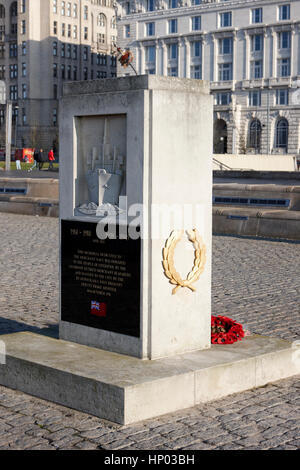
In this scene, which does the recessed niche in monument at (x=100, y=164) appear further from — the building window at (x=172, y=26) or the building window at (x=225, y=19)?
the building window at (x=172, y=26)

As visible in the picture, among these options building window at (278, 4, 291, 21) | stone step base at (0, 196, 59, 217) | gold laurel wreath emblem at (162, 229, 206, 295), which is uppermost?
building window at (278, 4, 291, 21)

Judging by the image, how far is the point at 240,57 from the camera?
100625mm

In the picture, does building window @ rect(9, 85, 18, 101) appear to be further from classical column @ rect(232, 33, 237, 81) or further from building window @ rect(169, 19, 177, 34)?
classical column @ rect(232, 33, 237, 81)

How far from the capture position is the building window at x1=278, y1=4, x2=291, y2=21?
95750 millimetres

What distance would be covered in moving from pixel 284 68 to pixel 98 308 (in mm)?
93838

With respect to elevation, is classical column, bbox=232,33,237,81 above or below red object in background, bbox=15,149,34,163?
above

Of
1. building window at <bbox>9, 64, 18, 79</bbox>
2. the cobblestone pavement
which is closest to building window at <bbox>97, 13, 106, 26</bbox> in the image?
building window at <bbox>9, 64, 18, 79</bbox>

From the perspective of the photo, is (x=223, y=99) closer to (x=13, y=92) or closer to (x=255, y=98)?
(x=255, y=98)

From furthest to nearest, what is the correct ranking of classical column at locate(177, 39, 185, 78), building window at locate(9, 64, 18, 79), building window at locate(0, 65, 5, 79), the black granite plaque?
building window at locate(0, 65, 5, 79) → building window at locate(9, 64, 18, 79) → classical column at locate(177, 39, 185, 78) → the black granite plaque

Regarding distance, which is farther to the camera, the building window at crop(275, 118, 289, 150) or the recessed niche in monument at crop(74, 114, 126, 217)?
the building window at crop(275, 118, 289, 150)

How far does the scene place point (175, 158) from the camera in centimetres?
654

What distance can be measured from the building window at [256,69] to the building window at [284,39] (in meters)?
3.65

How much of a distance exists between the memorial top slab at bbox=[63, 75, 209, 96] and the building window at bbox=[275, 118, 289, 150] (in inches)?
3575

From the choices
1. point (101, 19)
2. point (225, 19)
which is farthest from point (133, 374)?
point (101, 19)
